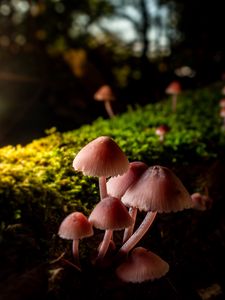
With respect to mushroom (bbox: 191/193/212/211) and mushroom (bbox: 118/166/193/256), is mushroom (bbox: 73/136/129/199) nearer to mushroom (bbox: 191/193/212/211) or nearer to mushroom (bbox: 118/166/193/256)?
mushroom (bbox: 118/166/193/256)

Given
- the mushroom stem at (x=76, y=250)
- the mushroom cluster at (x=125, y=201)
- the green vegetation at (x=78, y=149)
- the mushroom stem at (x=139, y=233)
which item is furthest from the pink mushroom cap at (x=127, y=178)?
the green vegetation at (x=78, y=149)

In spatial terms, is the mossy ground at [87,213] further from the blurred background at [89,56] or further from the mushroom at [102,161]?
the blurred background at [89,56]

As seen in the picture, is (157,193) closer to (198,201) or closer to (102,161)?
(102,161)

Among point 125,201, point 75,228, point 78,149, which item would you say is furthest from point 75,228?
point 78,149

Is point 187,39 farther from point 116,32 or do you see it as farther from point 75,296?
point 75,296

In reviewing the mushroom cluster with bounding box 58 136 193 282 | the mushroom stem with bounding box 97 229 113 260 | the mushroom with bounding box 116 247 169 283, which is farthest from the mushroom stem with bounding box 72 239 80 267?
the mushroom with bounding box 116 247 169 283

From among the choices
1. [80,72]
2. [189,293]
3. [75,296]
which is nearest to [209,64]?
[80,72]
